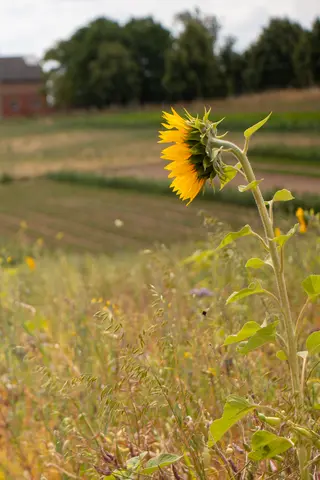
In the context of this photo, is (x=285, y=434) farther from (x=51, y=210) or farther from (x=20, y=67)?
(x=20, y=67)

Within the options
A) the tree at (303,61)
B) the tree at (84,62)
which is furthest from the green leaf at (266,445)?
the tree at (84,62)

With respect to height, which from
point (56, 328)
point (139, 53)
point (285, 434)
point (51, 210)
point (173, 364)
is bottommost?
point (51, 210)

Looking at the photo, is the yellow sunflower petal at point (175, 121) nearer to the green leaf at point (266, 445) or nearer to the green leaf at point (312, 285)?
the green leaf at point (312, 285)

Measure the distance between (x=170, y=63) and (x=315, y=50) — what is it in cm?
1511

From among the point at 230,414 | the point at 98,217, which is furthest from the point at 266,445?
the point at 98,217

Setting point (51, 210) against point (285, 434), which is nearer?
point (285, 434)

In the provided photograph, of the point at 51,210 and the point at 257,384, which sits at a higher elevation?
the point at 257,384

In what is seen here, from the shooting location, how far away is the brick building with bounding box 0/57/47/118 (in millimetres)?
67938

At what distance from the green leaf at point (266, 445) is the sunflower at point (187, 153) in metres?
0.51

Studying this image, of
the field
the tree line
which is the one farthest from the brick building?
the field

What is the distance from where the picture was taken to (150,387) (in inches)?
66.5

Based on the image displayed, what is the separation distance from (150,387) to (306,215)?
184 centimetres

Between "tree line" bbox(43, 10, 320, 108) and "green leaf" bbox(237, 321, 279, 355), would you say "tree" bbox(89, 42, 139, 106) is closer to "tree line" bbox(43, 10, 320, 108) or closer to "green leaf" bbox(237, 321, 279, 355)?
"tree line" bbox(43, 10, 320, 108)

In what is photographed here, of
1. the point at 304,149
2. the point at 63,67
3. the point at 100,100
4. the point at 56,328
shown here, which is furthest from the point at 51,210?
the point at 63,67
